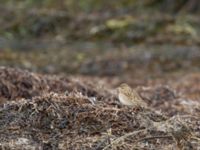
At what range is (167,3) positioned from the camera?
19328 mm

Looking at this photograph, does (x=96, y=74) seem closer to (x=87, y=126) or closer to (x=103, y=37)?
(x=103, y=37)

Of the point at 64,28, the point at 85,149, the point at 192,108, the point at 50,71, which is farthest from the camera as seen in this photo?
the point at 64,28

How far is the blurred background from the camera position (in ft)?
46.9

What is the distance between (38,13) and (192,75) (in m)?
Result: 7.10

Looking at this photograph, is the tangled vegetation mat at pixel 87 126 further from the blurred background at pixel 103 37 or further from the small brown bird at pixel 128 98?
the blurred background at pixel 103 37

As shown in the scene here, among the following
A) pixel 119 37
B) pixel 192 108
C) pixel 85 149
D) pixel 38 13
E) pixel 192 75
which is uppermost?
pixel 38 13

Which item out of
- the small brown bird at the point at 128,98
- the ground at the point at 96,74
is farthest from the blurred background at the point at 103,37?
the small brown bird at the point at 128,98

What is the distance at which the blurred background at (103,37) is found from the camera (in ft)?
46.9

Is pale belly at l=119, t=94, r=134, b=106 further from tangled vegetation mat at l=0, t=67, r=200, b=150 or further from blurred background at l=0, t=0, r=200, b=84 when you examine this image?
blurred background at l=0, t=0, r=200, b=84

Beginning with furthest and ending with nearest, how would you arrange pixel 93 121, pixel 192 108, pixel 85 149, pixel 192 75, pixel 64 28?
1. pixel 64 28
2. pixel 192 75
3. pixel 192 108
4. pixel 93 121
5. pixel 85 149

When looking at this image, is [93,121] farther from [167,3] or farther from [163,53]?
[167,3]

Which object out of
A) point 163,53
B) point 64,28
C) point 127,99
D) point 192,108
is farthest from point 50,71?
point 127,99

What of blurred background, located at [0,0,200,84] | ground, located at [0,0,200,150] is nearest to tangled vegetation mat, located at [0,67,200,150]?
ground, located at [0,0,200,150]

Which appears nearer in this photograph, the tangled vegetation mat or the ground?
the tangled vegetation mat
